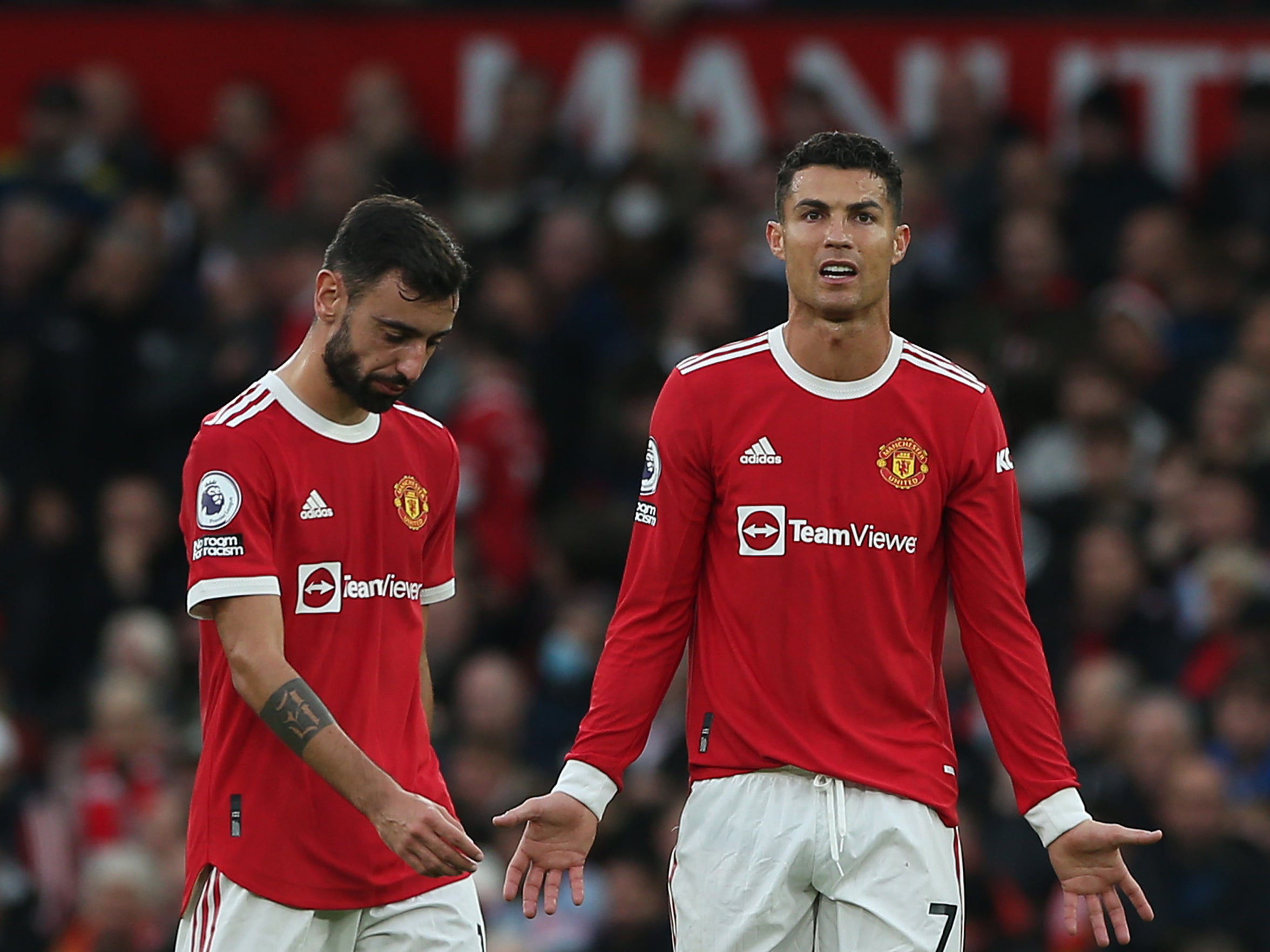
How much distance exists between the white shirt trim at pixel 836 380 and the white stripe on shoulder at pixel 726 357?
0.14 feet

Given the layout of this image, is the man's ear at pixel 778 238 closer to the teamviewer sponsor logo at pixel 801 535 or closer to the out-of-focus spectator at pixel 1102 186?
the teamviewer sponsor logo at pixel 801 535

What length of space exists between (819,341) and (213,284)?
7.60 metres

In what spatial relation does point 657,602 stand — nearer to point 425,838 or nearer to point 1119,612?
point 425,838

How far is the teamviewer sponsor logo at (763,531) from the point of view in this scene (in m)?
5.94

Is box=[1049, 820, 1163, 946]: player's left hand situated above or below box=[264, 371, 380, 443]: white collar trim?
below

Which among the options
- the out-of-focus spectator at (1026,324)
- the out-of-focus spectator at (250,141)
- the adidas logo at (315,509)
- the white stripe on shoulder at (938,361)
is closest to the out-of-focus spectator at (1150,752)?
the out-of-focus spectator at (1026,324)

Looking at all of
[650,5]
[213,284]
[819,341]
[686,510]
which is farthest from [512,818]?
[650,5]

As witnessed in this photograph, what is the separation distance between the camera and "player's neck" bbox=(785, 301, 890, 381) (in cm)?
600

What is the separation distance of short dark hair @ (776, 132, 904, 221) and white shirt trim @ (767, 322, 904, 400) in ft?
1.18

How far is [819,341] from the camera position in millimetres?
6027

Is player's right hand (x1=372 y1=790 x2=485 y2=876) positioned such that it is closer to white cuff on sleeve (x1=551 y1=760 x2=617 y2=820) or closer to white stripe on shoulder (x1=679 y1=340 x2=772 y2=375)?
white cuff on sleeve (x1=551 y1=760 x2=617 y2=820)

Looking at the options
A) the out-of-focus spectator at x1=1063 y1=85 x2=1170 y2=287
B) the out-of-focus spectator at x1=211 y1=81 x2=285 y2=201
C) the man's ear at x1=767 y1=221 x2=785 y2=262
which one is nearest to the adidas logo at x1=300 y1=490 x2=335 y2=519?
the man's ear at x1=767 y1=221 x2=785 y2=262

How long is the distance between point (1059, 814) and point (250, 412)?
2.28m

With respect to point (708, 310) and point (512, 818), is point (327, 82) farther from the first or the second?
point (512, 818)
